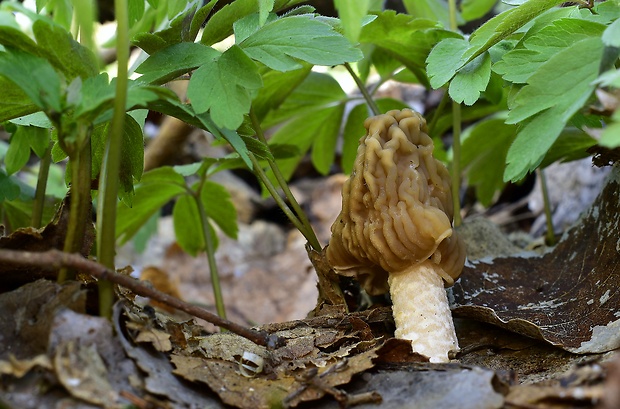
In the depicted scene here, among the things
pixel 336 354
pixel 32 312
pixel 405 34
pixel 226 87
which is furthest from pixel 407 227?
pixel 32 312

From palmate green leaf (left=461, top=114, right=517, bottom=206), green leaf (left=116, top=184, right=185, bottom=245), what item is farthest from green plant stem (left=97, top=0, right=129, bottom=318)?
palmate green leaf (left=461, top=114, right=517, bottom=206)

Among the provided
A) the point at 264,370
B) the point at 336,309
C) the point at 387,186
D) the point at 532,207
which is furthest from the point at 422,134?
the point at 532,207

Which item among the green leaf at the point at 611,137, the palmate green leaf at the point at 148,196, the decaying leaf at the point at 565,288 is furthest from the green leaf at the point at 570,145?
the palmate green leaf at the point at 148,196

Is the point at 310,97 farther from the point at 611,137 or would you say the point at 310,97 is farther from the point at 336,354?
the point at 611,137

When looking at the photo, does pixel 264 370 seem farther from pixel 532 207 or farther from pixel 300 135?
pixel 532 207

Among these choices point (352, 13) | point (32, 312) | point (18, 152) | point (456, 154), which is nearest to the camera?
point (352, 13)

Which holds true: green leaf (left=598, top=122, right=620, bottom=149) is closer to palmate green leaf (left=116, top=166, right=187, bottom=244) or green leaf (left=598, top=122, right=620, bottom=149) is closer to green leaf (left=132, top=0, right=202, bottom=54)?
green leaf (left=132, top=0, right=202, bottom=54)

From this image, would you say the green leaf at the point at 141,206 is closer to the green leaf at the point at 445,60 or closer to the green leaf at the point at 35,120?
the green leaf at the point at 35,120

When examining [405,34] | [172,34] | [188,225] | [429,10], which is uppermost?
[429,10]
